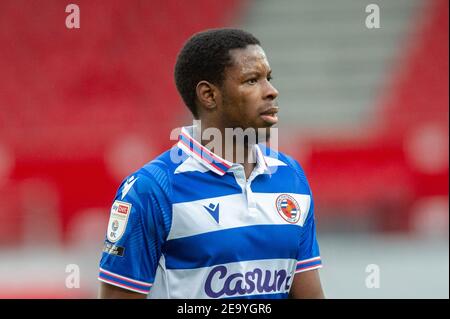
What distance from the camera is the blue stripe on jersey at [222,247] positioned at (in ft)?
8.11

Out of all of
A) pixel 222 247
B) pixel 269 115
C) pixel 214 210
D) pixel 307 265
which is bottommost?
pixel 307 265

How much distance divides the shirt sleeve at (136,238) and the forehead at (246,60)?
45cm

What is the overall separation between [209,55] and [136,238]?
2.03 feet

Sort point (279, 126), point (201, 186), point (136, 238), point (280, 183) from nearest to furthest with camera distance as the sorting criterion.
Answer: point (136, 238) → point (201, 186) → point (280, 183) → point (279, 126)

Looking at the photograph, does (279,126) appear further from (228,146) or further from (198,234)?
(198,234)

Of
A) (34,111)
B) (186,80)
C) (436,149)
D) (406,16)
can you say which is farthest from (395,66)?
(186,80)

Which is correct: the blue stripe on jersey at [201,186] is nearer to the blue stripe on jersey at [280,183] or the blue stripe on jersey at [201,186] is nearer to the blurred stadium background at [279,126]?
the blue stripe on jersey at [280,183]

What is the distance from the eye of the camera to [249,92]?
257 cm

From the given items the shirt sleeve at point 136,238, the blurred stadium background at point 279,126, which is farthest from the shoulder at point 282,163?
the blurred stadium background at point 279,126

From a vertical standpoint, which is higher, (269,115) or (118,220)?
(269,115)

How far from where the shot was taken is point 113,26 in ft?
41.7

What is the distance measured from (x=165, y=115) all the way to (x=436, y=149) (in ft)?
13.2

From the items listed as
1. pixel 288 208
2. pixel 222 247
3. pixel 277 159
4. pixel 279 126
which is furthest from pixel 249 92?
pixel 279 126

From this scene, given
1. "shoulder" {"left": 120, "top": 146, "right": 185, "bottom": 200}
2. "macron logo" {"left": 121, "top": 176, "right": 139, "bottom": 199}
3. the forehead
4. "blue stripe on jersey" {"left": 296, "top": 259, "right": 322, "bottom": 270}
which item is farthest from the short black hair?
"blue stripe on jersey" {"left": 296, "top": 259, "right": 322, "bottom": 270}
